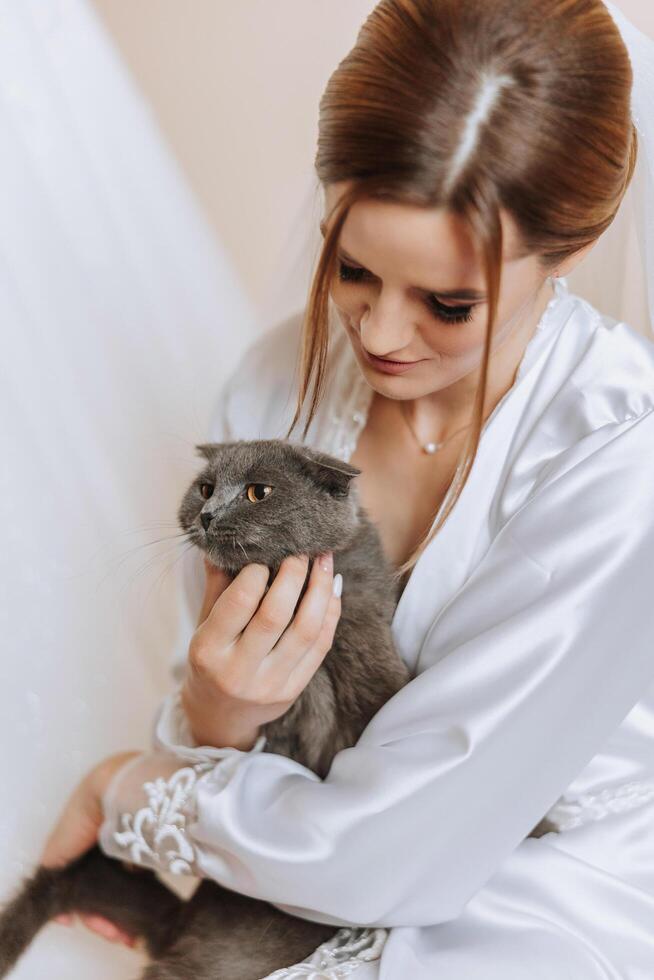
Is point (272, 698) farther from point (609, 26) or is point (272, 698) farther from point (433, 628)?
point (609, 26)

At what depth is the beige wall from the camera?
158cm

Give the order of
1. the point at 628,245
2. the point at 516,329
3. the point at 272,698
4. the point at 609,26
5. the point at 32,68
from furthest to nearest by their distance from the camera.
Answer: the point at 32,68 < the point at 628,245 < the point at 516,329 < the point at 272,698 < the point at 609,26

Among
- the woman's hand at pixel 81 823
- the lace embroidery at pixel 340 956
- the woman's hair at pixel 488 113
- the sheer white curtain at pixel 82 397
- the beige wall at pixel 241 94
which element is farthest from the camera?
the beige wall at pixel 241 94

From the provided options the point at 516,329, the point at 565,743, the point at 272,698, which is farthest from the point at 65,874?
the point at 516,329

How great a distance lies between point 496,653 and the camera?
985 mm

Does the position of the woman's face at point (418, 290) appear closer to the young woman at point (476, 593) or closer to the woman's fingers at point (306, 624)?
the young woman at point (476, 593)

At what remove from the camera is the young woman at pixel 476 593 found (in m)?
0.86

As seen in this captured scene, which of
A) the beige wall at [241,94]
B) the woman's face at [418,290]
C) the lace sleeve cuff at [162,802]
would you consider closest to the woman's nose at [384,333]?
the woman's face at [418,290]

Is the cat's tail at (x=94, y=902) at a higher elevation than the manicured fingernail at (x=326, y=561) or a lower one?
lower

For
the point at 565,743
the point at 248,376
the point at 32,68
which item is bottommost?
the point at 565,743

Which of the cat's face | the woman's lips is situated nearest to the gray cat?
the cat's face

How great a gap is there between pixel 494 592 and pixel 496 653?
7 cm

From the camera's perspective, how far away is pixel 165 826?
41.4 inches

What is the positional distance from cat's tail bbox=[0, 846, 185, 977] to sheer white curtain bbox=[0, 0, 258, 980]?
0.14 metres
